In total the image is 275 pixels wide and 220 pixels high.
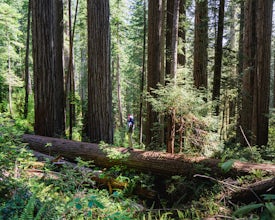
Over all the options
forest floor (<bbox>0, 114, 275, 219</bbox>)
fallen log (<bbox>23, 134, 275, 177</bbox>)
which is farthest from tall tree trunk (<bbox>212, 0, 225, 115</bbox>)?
forest floor (<bbox>0, 114, 275, 219</bbox>)

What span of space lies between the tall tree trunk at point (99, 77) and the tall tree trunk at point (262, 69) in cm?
511

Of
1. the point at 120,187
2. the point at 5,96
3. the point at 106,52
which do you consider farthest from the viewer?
the point at 5,96

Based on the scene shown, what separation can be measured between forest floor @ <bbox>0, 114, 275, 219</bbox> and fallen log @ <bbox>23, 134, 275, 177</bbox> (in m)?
0.16

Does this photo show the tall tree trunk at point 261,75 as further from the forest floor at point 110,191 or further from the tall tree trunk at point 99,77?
the tall tree trunk at point 99,77

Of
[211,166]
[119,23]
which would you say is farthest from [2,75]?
[211,166]

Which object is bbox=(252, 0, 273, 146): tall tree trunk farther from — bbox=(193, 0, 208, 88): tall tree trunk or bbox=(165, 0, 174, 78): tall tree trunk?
bbox=(165, 0, 174, 78): tall tree trunk

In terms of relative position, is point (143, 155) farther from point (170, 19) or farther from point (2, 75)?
point (2, 75)

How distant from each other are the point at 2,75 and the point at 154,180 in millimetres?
14726

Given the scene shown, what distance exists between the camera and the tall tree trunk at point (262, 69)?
798cm

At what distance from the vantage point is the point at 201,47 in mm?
9516

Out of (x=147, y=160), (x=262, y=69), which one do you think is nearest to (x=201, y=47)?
(x=262, y=69)

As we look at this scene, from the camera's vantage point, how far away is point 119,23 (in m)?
21.2

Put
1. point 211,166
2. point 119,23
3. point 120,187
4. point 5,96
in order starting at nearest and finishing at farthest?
point 211,166, point 120,187, point 5,96, point 119,23

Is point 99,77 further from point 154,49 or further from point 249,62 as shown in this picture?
point 249,62
